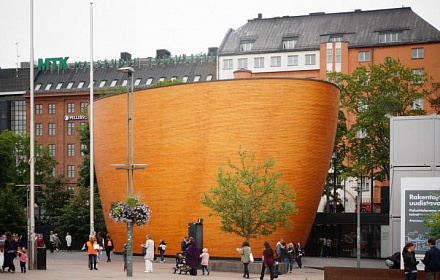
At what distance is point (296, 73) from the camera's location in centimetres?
8519

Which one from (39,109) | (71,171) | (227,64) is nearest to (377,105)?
(227,64)

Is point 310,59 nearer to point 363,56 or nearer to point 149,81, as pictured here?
point 363,56

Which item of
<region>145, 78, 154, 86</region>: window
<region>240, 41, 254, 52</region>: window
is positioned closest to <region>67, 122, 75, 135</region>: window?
<region>145, 78, 154, 86</region>: window

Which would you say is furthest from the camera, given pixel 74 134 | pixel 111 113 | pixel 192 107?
pixel 74 134

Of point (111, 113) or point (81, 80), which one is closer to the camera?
point (111, 113)

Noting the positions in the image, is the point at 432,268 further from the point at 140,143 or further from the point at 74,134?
the point at 74,134

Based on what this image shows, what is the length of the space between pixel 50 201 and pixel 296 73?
89.9 feet

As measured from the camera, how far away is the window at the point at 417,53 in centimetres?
8056

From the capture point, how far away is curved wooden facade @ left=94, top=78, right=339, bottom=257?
44.6m

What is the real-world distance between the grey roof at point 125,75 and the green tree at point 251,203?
2086 inches

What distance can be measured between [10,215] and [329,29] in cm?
3874

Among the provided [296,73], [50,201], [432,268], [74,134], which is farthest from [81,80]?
[432,268]

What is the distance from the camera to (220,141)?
45.0 meters

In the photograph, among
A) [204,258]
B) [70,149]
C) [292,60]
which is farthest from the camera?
[70,149]
